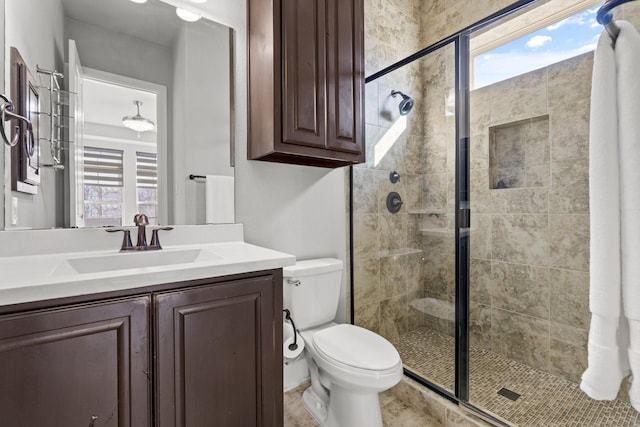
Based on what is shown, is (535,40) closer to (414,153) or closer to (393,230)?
(414,153)

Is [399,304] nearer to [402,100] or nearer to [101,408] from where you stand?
[402,100]

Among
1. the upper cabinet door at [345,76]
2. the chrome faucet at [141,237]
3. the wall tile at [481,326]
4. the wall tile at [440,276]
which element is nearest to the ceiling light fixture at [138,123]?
the chrome faucet at [141,237]

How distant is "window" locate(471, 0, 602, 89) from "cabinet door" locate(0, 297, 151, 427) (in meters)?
2.13

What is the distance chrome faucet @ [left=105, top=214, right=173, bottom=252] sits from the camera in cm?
124

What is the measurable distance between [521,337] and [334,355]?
144 centimetres

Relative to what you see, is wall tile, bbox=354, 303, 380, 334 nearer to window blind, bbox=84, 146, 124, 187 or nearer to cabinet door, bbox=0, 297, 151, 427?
cabinet door, bbox=0, 297, 151, 427

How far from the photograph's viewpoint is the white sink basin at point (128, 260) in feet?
3.44

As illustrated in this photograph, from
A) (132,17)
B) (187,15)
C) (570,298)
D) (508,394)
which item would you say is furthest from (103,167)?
(570,298)

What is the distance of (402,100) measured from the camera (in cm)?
214

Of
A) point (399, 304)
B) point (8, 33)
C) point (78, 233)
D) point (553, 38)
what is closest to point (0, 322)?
point (78, 233)

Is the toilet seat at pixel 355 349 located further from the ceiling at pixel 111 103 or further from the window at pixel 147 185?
the ceiling at pixel 111 103

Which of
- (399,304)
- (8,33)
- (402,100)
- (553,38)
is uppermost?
(553,38)

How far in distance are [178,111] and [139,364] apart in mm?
1109

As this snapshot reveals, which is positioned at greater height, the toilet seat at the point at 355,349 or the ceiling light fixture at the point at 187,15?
the ceiling light fixture at the point at 187,15
